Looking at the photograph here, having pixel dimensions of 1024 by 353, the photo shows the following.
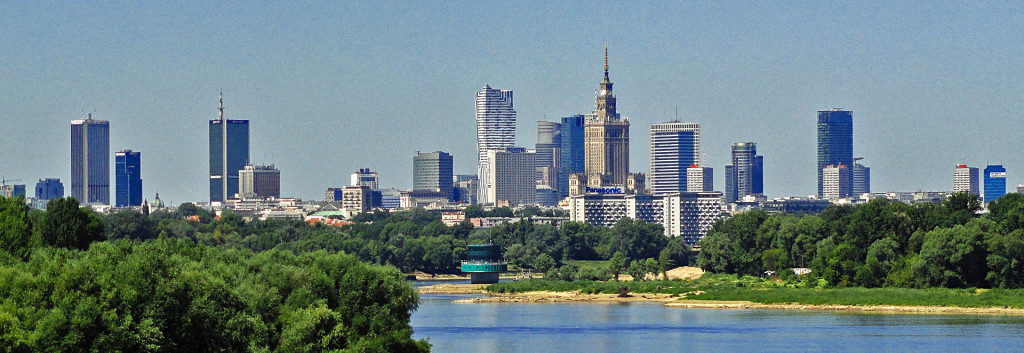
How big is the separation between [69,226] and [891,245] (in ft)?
206

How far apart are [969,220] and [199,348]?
8036 cm

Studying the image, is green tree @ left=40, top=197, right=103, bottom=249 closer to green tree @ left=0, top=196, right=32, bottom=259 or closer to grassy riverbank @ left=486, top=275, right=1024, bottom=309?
green tree @ left=0, top=196, right=32, bottom=259

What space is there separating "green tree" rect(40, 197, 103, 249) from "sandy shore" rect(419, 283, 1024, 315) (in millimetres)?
45609

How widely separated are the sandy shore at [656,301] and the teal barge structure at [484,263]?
357cm

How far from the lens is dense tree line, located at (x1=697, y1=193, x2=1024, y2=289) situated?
109 m

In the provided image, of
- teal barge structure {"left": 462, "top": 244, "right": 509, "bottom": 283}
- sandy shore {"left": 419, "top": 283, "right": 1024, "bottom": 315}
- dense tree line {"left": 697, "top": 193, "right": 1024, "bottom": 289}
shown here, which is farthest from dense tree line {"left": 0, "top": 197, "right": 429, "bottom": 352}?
teal barge structure {"left": 462, "top": 244, "right": 509, "bottom": 283}

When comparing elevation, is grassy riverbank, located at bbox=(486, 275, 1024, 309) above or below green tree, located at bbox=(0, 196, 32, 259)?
below

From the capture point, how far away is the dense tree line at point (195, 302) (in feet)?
163

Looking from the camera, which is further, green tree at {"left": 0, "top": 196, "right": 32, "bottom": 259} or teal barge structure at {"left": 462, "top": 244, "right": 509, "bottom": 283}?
teal barge structure at {"left": 462, "top": 244, "right": 509, "bottom": 283}

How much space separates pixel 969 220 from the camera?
11994 cm

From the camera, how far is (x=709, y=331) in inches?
3563

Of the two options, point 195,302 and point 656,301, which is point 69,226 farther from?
point 656,301

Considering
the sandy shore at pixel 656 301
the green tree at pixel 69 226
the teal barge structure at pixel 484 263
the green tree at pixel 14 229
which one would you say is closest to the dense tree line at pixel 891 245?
the sandy shore at pixel 656 301

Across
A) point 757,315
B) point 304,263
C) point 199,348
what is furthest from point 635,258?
point 199,348
